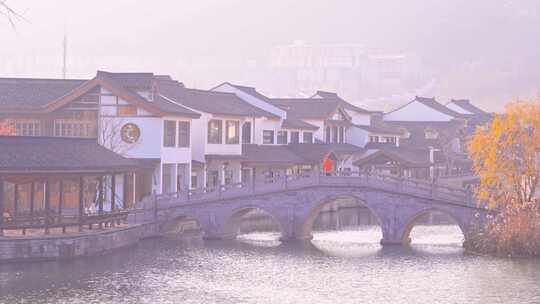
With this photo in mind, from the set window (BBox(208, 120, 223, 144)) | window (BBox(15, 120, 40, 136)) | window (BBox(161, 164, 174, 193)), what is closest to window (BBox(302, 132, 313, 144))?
window (BBox(208, 120, 223, 144))

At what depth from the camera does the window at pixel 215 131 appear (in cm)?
7412

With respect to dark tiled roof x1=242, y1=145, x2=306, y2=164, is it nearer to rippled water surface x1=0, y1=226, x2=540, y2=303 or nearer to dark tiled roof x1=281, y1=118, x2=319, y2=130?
dark tiled roof x1=281, y1=118, x2=319, y2=130

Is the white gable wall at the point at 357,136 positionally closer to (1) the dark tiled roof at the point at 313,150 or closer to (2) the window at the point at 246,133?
(1) the dark tiled roof at the point at 313,150

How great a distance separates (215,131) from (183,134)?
5578 mm

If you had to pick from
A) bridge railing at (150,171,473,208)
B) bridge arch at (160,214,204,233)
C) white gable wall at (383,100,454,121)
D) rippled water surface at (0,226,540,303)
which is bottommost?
rippled water surface at (0,226,540,303)

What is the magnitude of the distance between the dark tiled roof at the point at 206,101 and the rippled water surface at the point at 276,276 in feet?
51.0

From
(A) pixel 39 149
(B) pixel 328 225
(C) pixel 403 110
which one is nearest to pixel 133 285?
(A) pixel 39 149

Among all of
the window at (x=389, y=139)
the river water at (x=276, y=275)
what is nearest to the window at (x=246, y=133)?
the river water at (x=276, y=275)

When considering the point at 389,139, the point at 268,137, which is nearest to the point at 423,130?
the point at 389,139

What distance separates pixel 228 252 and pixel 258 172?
2681cm

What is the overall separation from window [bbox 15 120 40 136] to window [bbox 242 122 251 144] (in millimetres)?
17731

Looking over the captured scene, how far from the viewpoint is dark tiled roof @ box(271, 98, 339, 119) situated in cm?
9469

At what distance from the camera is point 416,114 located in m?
125

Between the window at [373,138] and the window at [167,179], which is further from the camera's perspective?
the window at [373,138]
